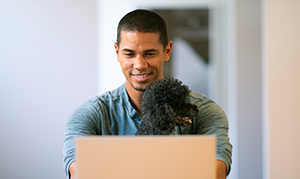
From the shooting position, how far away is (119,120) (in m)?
1.37

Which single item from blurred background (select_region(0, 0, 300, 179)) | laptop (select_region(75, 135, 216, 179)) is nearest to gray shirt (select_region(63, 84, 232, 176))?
laptop (select_region(75, 135, 216, 179))

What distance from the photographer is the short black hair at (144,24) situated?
4.37 feet

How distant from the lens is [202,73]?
2.75 meters

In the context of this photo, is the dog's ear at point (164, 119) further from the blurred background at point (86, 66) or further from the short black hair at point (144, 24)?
the blurred background at point (86, 66)

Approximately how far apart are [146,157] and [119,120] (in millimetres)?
774

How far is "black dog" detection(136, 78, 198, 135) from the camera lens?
97 cm

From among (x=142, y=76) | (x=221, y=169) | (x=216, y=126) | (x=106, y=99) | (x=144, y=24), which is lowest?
(x=221, y=169)

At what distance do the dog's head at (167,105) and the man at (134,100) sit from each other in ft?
0.80
